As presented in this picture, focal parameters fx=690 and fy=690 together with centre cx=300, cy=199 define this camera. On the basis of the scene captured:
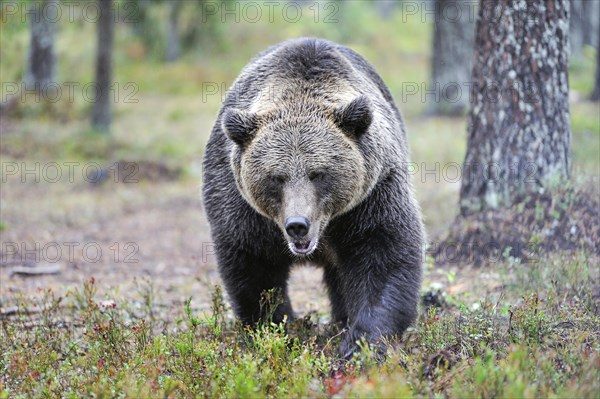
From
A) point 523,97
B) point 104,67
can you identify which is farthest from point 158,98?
point 523,97

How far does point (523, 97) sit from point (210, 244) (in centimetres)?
471

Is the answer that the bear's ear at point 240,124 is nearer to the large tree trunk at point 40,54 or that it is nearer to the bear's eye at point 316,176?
the bear's eye at point 316,176

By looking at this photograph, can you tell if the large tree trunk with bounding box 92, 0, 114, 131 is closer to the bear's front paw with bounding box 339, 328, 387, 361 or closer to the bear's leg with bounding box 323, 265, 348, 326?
the bear's leg with bounding box 323, 265, 348, 326

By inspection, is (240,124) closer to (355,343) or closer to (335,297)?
(355,343)

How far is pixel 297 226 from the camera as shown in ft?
15.3

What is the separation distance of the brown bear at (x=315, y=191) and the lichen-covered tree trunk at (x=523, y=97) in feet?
6.23

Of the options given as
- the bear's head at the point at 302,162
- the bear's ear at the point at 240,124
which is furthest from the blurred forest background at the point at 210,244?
the bear's ear at the point at 240,124

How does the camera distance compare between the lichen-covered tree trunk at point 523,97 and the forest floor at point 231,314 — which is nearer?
the forest floor at point 231,314

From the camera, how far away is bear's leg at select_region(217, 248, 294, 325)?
5.73 m

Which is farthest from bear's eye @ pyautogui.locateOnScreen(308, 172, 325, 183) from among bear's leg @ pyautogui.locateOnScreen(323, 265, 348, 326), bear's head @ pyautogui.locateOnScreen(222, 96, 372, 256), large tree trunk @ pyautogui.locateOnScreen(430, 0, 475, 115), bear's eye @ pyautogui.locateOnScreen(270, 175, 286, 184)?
large tree trunk @ pyautogui.locateOnScreen(430, 0, 475, 115)

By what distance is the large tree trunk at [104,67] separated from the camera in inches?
670

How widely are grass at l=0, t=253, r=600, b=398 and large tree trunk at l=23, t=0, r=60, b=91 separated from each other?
16.7 m

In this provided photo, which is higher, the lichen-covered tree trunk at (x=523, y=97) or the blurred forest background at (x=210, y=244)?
the lichen-covered tree trunk at (x=523, y=97)

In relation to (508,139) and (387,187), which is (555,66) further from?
(387,187)
